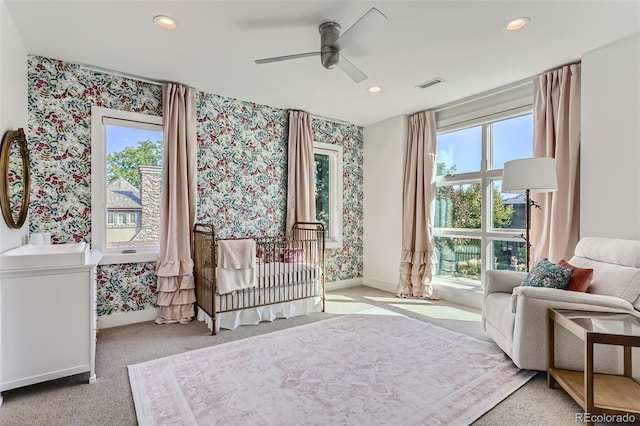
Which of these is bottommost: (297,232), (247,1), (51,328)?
(51,328)

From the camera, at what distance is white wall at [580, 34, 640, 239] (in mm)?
2553

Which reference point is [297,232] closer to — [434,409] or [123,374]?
[123,374]

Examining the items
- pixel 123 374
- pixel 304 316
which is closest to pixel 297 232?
pixel 304 316

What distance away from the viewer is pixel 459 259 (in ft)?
14.0

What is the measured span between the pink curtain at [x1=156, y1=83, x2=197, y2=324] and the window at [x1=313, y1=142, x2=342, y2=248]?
6.80ft

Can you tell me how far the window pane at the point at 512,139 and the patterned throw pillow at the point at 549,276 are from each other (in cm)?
163

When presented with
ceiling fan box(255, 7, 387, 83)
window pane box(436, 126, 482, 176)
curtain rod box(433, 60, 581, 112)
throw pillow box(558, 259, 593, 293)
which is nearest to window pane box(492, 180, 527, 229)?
window pane box(436, 126, 482, 176)

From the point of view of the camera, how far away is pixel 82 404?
189 centimetres

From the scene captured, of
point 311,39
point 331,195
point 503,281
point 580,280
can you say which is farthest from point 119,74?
point 580,280

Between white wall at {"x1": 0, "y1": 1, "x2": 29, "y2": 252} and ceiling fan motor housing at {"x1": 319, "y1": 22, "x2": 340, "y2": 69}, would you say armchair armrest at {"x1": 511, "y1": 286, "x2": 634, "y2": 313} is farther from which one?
white wall at {"x1": 0, "y1": 1, "x2": 29, "y2": 252}

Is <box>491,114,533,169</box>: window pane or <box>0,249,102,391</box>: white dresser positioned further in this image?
<box>491,114,533,169</box>: window pane

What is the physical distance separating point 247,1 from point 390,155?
10.5 feet

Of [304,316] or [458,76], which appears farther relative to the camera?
[304,316]

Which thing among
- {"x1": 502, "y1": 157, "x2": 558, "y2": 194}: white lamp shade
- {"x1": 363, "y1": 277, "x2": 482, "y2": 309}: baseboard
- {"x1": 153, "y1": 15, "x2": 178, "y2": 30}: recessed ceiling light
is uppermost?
{"x1": 153, "y1": 15, "x2": 178, "y2": 30}: recessed ceiling light
